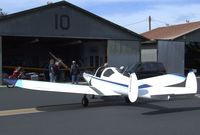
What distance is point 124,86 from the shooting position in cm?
1642

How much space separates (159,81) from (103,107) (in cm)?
240

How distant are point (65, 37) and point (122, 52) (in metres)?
6.04

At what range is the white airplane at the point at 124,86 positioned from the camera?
590 inches

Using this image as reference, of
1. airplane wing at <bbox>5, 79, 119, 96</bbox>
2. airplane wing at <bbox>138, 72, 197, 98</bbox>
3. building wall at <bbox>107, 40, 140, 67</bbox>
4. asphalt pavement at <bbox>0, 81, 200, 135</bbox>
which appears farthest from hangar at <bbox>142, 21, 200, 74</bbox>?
airplane wing at <bbox>138, 72, 197, 98</bbox>

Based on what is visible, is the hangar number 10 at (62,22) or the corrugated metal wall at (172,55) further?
the corrugated metal wall at (172,55)

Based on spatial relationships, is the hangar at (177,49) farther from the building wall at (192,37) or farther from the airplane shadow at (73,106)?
the airplane shadow at (73,106)

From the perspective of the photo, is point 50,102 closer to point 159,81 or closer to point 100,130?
point 159,81

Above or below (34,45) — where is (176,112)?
below

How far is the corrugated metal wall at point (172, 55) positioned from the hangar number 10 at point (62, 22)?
11215mm

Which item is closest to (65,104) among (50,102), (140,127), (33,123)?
(50,102)

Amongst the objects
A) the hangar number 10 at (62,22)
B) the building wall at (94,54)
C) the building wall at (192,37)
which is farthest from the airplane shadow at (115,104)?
the building wall at (192,37)

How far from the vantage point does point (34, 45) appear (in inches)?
1957

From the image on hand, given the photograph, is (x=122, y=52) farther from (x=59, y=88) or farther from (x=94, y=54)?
(x=59, y=88)

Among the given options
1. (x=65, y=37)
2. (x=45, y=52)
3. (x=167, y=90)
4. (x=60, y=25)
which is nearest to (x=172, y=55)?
(x=65, y=37)
